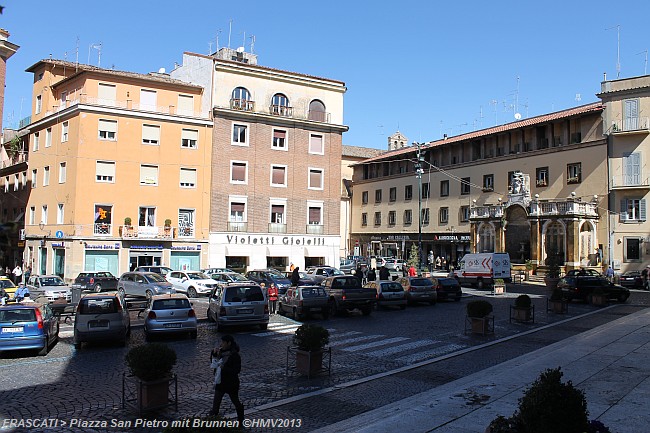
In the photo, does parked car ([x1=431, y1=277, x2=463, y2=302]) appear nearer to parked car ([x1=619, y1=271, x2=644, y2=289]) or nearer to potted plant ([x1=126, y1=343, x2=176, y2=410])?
parked car ([x1=619, y1=271, x2=644, y2=289])

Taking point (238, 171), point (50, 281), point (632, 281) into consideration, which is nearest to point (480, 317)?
point (50, 281)

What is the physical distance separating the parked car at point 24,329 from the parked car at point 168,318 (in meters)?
2.82

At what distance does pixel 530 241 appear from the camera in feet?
163

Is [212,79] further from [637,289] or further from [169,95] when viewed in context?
[637,289]

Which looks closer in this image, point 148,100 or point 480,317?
point 480,317

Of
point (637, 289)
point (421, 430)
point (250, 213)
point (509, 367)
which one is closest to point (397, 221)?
point (250, 213)

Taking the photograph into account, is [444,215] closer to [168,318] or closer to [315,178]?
[315,178]

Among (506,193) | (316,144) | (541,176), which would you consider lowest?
(506,193)

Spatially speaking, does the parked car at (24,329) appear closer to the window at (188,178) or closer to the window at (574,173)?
the window at (188,178)

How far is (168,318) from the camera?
16.8 m

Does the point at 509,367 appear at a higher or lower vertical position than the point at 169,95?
lower

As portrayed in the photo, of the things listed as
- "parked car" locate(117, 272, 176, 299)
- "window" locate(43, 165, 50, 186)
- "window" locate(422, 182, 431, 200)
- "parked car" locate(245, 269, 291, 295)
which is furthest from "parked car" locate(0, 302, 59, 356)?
"window" locate(422, 182, 431, 200)

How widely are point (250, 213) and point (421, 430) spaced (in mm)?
38829

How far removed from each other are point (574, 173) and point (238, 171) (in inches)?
1138
